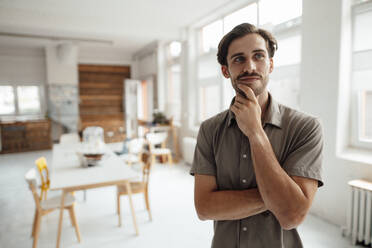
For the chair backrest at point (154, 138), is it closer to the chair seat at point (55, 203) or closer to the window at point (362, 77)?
the chair seat at point (55, 203)

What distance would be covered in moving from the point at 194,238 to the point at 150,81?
7.24 metres

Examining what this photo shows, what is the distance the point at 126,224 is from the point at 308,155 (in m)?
2.98

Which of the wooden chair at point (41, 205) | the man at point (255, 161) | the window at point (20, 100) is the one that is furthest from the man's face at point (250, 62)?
the window at point (20, 100)

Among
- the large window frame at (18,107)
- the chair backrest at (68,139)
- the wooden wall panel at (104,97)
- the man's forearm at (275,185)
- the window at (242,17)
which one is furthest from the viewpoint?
the wooden wall panel at (104,97)

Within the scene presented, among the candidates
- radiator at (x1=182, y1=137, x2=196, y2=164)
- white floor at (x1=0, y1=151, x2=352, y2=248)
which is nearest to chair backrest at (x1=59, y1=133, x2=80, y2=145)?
white floor at (x1=0, y1=151, x2=352, y2=248)

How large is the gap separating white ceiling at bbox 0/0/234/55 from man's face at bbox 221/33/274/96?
4.33 m

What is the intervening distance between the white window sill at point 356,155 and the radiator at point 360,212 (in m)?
0.26

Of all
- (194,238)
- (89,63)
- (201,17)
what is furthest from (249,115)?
(89,63)

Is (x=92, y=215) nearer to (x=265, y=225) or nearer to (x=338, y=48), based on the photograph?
(x=265, y=225)

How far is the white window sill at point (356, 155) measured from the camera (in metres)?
2.91

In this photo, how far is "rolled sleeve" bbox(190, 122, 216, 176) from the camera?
1069mm

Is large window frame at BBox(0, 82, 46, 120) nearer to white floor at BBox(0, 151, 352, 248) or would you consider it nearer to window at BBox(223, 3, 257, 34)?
white floor at BBox(0, 151, 352, 248)

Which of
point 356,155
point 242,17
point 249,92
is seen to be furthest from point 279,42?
point 249,92

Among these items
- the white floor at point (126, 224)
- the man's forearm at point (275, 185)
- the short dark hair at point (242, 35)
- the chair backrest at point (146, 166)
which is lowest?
the white floor at point (126, 224)
